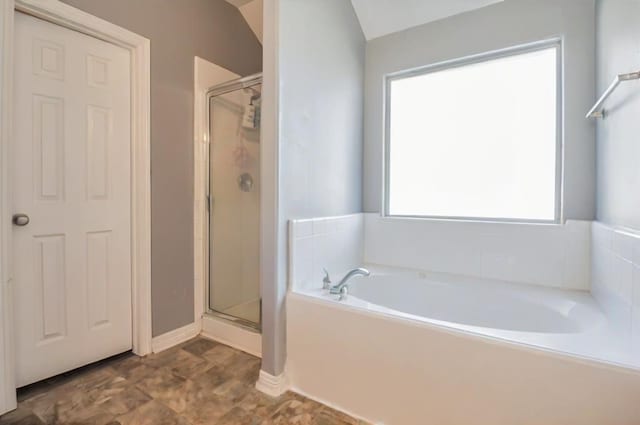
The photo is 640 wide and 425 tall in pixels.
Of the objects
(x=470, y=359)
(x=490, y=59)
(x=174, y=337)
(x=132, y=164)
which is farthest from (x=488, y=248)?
(x=132, y=164)

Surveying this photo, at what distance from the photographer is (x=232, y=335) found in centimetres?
207

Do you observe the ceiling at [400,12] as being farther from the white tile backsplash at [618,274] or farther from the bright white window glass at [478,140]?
the white tile backsplash at [618,274]

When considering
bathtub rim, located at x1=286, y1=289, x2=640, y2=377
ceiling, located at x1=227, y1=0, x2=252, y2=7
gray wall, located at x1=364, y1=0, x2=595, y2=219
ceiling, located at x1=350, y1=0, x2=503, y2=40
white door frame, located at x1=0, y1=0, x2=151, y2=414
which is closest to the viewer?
bathtub rim, located at x1=286, y1=289, x2=640, y2=377

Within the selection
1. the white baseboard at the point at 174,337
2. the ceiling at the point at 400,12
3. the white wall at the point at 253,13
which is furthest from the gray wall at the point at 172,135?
the ceiling at the point at 400,12

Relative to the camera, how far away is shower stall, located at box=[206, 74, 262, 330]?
2.26 metres

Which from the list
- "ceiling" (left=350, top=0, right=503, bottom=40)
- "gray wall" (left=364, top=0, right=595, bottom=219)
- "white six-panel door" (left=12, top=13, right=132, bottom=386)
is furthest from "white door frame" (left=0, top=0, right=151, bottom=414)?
"gray wall" (left=364, top=0, right=595, bottom=219)

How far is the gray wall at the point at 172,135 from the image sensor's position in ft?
6.35

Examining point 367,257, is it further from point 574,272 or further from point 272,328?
point 574,272

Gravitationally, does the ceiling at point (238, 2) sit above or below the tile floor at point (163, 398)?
above

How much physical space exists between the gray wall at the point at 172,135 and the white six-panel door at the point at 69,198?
0.53 feet

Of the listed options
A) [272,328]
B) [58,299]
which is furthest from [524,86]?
[58,299]

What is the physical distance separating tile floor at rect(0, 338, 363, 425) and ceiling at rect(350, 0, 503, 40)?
8.18 feet

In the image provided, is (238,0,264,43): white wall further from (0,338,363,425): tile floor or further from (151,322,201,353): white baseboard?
(0,338,363,425): tile floor

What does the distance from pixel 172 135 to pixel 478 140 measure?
2066 millimetres
